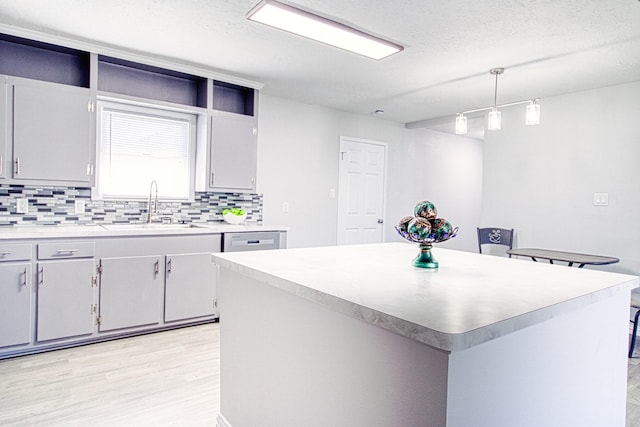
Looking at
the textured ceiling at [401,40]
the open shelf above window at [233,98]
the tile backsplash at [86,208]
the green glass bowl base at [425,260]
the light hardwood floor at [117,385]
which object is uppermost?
the textured ceiling at [401,40]

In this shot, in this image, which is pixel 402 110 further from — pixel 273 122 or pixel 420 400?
pixel 420 400

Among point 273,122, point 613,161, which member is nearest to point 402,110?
point 273,122

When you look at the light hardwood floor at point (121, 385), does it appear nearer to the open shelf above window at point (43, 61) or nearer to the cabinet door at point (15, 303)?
the cabinet door at point (15, 303)

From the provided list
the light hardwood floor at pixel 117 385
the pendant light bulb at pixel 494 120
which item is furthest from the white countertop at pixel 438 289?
the pendant light bulb at pixel 494 120

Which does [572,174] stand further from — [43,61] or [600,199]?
[43,61]

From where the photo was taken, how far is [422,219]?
164 cm

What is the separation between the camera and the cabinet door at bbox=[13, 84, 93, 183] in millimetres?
2926

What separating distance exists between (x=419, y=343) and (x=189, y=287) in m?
2.82

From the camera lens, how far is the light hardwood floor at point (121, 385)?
2082 mm

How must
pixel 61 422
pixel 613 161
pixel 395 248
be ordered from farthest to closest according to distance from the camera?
pixel 613 161
pixel 395 248
pixel 61 422

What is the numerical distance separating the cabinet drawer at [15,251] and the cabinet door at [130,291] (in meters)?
0.47

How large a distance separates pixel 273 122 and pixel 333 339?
3653 mm

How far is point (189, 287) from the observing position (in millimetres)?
3471

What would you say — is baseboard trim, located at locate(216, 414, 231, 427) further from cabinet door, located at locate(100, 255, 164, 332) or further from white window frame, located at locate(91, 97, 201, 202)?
white window frame, located at locate(91, 97, 201, 202)
